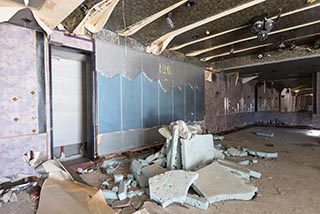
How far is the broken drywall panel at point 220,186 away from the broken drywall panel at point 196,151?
1.30 feet

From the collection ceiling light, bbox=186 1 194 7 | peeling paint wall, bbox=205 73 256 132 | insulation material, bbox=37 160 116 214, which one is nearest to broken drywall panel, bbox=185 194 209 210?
insulation material, bbox=37 160 116 214

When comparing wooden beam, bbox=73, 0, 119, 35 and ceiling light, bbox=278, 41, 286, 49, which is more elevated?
ceiling light, bbox=278, 41, 286, 49

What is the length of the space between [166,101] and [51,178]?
354 centimetres

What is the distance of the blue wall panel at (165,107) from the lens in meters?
5.41

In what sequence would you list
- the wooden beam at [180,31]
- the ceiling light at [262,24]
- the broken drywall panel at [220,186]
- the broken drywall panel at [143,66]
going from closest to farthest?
the broken drywall panel at [220,186]
the wooden beam at [180,31]
the ceiling light at [262,24]
the broken drywall panel at [143,66]

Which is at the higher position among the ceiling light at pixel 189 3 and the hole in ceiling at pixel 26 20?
the ceiling light at pixel 189 3

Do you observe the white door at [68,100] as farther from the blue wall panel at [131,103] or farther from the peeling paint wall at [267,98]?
the peeling paint wall at [267,98]

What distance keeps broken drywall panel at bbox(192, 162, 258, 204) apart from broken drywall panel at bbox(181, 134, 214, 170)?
1.30 ft

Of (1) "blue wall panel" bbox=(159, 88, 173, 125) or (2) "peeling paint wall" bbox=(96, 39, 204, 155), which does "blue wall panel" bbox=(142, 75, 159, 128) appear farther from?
(1) "blue wall panel" bbox=(159, 88, 173, 125)

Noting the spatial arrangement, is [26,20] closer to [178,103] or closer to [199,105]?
[178,103]

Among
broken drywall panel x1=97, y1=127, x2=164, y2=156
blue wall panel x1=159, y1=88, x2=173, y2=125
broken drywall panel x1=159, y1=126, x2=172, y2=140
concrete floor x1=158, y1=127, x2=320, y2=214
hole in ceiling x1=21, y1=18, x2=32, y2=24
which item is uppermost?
hole in ceiling x1=21, y1=18, x2=32, y2=24

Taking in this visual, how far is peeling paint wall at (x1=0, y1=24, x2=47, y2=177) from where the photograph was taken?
115 inches

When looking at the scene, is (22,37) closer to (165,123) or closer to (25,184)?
(25,184)

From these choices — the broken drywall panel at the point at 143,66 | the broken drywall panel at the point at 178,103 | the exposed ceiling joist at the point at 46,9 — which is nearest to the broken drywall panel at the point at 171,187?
the exposed ceiling joist at the point at 46,9
